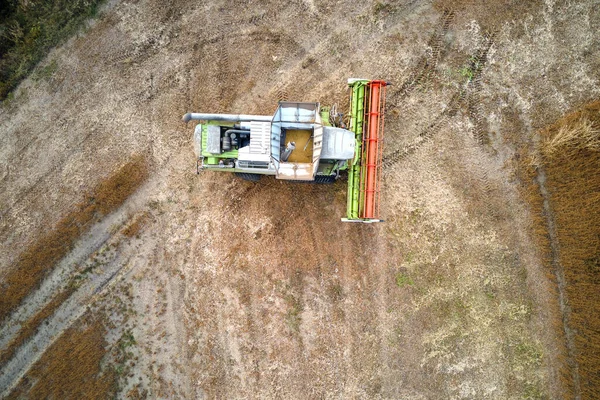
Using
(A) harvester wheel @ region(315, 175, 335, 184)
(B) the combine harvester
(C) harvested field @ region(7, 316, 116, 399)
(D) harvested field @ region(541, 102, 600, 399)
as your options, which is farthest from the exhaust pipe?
(D) harvested field @ region(541, 102, 600, 399)

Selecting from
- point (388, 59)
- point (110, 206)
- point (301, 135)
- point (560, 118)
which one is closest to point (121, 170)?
point (110, 206)

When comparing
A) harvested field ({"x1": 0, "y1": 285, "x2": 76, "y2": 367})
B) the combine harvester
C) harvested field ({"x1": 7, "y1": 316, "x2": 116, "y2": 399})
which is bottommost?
harvested field ({"x1": 7, "y1": 316, "x2": 116, "y2": 399})

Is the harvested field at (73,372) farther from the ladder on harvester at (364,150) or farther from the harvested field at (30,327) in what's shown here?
the ladder on harvester at (364,150)

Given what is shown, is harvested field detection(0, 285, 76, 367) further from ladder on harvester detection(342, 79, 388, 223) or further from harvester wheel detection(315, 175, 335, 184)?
ladder on harvester detection(342, 79, 388, 223)

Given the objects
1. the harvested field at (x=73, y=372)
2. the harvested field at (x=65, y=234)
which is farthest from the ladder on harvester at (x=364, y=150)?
the harvested field at (x=73, y=372)

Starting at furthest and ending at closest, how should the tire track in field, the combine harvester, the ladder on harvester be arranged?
the tire track in field, the ladder on harvester, the combine harvester

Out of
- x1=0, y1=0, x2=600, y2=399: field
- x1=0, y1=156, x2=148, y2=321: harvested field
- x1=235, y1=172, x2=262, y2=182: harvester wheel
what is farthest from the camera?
x1=0, y1=156, x2=148, y2=321: harvested field
